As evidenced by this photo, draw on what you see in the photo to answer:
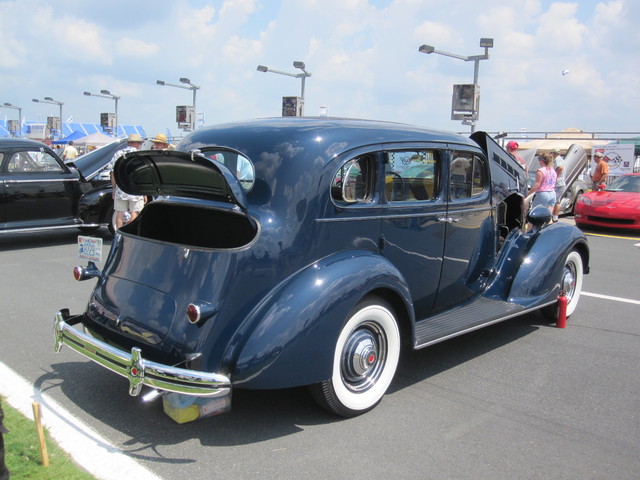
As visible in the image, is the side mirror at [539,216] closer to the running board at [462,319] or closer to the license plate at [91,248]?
the running board at [462,319]

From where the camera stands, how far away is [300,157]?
3.47 metres

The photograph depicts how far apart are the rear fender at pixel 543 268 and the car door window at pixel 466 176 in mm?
816

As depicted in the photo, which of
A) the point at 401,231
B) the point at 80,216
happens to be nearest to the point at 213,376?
the point at 401,231

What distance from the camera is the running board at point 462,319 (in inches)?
153

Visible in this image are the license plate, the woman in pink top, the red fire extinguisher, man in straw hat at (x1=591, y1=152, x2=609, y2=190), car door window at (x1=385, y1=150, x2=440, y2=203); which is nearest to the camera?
car door window at (x1=385, y1=150, x2=440, y2=203)

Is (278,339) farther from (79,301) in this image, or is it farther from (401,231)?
(79,301)

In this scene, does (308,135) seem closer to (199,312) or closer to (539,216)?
(199,312)

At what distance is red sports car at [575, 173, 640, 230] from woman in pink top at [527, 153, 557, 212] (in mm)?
3002

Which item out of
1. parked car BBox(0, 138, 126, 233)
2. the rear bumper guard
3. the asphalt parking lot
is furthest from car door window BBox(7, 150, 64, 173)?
the rear bumper guard

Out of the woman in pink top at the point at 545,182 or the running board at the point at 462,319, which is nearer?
the running board at the point at 462,319

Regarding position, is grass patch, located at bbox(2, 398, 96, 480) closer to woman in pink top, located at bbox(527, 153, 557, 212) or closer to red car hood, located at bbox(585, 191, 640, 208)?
woman in pink top, located at bbox(527, 153, 557, 212)

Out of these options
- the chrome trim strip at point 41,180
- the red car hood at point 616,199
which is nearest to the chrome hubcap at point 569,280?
the red car hood at point 616,199

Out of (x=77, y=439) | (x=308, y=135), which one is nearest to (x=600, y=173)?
(x=308, y=135)

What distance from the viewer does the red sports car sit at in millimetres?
12023
